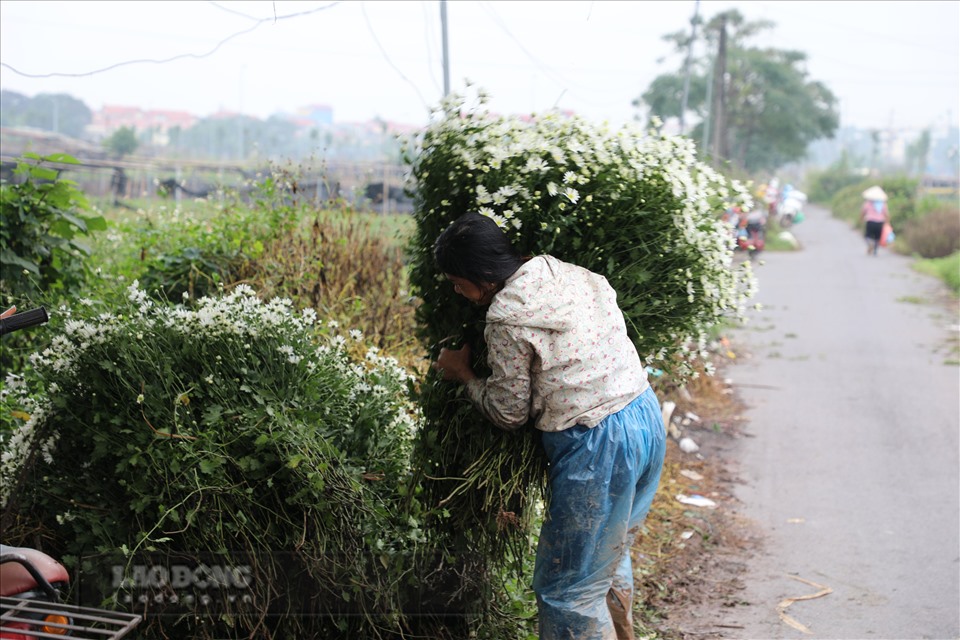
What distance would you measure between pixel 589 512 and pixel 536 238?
1.04 metres

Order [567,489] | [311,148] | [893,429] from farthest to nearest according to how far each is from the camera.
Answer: [893,429]
[311,148]
[567,489]

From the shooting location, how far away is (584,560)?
3.21 m

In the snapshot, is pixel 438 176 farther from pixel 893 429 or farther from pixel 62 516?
pixel 893 429

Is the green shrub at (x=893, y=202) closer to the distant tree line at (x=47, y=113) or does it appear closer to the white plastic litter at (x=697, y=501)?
the distant tree line at (x=47, y=113)

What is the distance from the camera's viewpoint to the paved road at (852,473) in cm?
458

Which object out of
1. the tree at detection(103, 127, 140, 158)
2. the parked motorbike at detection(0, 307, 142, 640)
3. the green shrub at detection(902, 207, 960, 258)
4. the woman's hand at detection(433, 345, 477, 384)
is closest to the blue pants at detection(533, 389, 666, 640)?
the woman's hand at detection(433, 345, 477, 384)

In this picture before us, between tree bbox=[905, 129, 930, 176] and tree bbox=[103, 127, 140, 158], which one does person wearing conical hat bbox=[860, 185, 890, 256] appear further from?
tree bbox=[905, 129, 930, 176]

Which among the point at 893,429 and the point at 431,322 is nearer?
the point at 431,322

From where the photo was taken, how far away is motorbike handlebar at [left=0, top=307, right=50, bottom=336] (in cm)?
251

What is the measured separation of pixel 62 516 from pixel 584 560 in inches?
78.9

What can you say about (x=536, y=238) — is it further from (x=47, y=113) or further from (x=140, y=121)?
(x=140, y=121)

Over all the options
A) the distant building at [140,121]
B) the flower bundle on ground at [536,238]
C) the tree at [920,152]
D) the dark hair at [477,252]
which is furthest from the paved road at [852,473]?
the tree at [920,152]

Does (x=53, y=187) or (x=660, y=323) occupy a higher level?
(x=53, y=187)

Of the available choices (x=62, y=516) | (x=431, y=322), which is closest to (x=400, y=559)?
(x=431, y=322)
